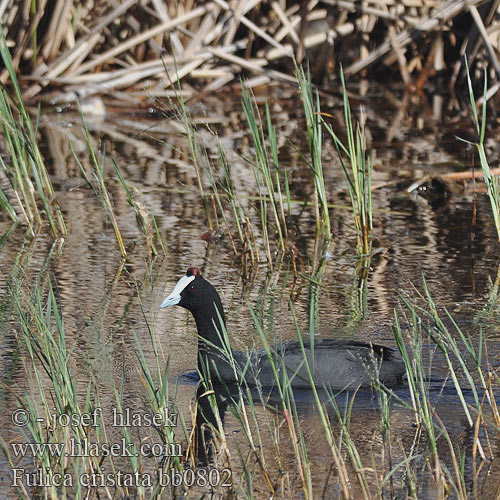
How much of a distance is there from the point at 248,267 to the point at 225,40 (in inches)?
212

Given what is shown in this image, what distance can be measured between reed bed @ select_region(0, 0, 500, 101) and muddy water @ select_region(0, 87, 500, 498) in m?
1.16

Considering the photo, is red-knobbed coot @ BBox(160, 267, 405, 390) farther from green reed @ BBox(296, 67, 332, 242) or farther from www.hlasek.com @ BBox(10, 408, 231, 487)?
green reed @ BBox(296, 67, 332, 242)

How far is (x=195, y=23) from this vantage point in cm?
1146

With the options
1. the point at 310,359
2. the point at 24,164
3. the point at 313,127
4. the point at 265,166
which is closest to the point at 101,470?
the point at 310,359

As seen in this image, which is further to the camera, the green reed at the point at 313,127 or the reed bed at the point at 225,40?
the reed bed at the point at 225,40

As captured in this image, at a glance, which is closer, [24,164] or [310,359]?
[310,359]

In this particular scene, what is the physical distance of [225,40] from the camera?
36.9 feet

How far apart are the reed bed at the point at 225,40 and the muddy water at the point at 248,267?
3.81ft

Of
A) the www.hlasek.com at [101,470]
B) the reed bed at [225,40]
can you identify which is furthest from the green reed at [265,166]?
the reed bed at [225,40]

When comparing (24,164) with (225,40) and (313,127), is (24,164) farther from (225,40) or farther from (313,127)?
(225,40)

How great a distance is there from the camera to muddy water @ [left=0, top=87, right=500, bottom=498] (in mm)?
4312

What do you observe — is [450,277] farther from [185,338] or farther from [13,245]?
[13,245]

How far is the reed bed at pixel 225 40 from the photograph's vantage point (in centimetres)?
1063

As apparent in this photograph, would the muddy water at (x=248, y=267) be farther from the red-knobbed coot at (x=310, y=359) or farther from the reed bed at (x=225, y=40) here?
the reed bed at (x=225, y=40)
